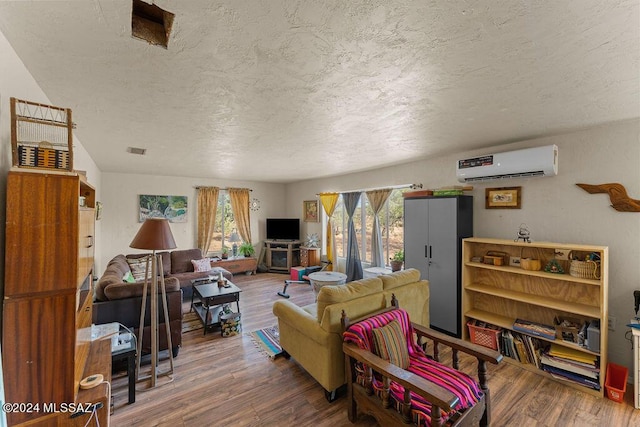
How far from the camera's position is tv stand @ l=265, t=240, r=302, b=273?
6758mm

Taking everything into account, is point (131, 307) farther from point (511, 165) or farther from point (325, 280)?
point (511, 165)

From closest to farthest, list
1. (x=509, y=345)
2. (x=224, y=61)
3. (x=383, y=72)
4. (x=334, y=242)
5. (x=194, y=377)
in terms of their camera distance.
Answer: (x=224, y=61), (x=383, y=72), (x=194, y=377), (x=509, y=345), (x=334, y=242)

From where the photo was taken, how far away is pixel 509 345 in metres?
2.85

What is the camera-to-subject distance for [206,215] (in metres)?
6.28

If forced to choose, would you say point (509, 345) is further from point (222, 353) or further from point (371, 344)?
point (222, 353)

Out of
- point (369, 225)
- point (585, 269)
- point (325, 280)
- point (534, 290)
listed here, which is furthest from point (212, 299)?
point (585, 269)

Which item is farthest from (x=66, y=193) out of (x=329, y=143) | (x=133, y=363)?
(x=329, y=143)

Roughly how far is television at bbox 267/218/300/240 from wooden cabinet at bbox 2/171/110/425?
19.0 feet

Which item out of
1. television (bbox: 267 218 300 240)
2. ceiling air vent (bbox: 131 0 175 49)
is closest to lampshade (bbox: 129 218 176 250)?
ceiling air vent (bbox: 131 0 175 49)

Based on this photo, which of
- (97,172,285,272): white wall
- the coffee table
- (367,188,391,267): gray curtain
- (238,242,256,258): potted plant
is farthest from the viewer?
(238,242,256,258): potted plant

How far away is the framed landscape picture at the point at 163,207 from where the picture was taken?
5.62 m

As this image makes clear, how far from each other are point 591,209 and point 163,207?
691 cm

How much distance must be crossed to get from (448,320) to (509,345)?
0.64 metres

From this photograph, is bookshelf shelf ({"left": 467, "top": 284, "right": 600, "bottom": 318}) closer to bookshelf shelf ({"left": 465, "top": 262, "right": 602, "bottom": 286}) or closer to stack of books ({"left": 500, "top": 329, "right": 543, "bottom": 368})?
bookshelf shelf ({"left": 465, "top": 262, "right": 602, "bottom": 286})
